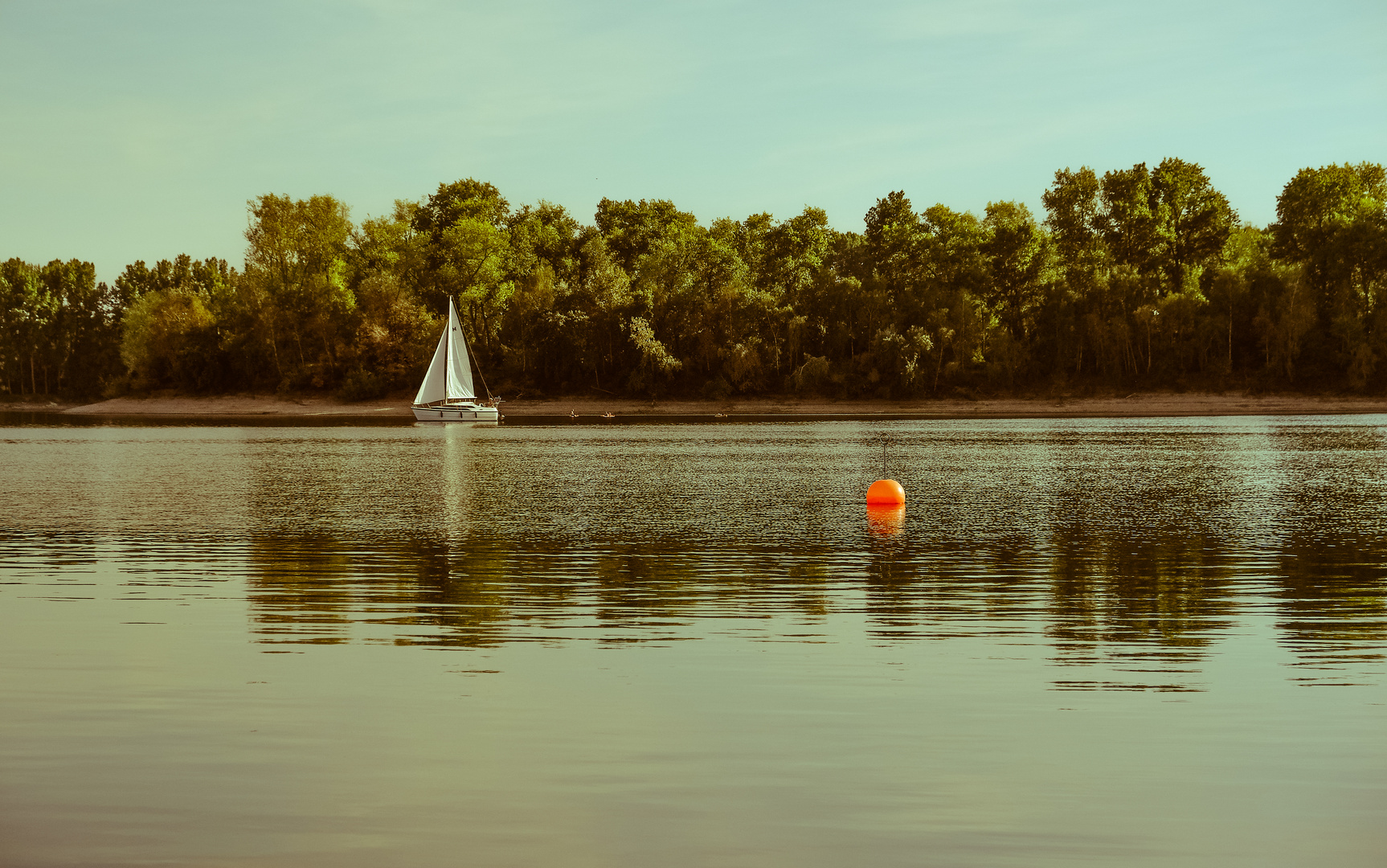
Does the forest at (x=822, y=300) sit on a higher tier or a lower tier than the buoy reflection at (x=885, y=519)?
higher

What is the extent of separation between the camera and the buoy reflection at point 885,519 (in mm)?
32500

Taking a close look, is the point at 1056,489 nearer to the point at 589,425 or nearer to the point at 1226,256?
the point at 589,425

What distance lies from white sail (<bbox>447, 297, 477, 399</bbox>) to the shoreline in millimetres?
10170

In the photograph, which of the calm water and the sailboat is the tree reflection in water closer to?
the calm water

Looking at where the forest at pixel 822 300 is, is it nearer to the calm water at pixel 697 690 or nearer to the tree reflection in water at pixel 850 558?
the tree reflection in water at pixel 850 558

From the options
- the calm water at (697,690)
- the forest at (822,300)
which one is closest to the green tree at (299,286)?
the forest at (822,300)

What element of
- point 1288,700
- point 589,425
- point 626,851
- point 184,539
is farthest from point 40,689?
point 589,425

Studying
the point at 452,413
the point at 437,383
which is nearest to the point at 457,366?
the point at 437,383

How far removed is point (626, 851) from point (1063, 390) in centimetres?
13561

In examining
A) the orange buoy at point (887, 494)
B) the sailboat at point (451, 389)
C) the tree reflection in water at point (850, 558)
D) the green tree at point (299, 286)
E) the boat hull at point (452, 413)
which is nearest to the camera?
the tree reflection in water at point (850, 558)

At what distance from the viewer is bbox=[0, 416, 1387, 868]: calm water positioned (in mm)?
9648

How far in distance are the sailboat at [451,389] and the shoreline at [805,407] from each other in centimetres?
994

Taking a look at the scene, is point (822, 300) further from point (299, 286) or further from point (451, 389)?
point (299, 286)

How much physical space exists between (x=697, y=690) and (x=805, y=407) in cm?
12701
